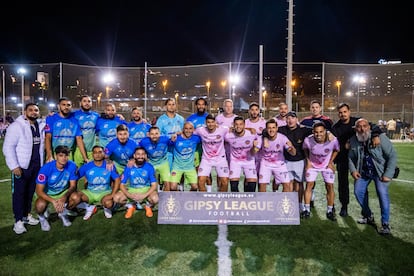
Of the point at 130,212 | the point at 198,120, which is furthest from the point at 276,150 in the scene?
the point at 130,212

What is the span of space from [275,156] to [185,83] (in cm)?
1155

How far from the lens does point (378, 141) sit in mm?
4621

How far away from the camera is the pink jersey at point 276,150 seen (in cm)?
539

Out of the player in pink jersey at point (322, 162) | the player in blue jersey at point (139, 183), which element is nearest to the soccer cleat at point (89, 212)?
the player in blue jersey at point (139, 183)

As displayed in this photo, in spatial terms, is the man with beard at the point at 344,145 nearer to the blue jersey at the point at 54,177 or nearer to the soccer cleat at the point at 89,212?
the soccer cleat at the point at 89,212

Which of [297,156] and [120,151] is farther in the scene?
[120,151]

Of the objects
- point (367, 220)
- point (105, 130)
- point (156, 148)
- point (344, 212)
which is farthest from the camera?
point (105, 130)

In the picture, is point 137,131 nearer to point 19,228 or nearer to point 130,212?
point 130,212

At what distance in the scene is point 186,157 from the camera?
5875 millimetres

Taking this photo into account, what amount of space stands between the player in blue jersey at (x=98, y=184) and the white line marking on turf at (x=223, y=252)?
1.94 meters

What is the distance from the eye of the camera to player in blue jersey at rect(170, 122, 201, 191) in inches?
228

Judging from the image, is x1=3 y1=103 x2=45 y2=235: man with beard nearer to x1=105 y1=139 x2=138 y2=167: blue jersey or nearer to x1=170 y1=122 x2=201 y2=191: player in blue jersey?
x1=105 y1=139 x2=138 y2=167: blue jersey

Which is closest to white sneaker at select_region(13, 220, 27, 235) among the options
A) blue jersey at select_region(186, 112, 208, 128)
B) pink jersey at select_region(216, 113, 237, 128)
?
blue jersey at select_region(186, 112, 208, 128)

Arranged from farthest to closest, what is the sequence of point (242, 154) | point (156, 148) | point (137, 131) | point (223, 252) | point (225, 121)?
point (137, 131) → point (225, 121) → point (156, 148) → point (242, 154) → point (223, 252)
